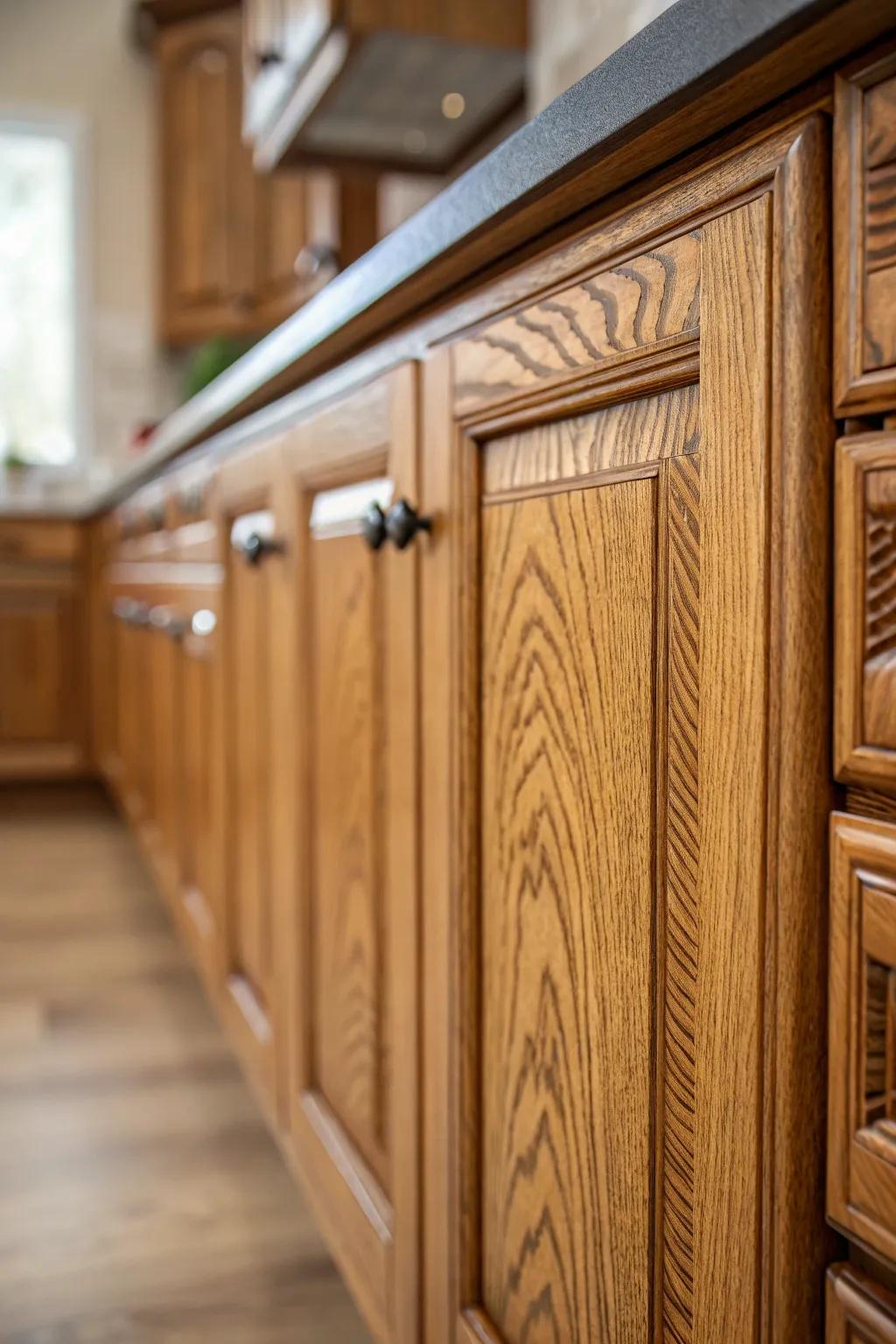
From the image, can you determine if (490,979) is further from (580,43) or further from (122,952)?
(122,952)

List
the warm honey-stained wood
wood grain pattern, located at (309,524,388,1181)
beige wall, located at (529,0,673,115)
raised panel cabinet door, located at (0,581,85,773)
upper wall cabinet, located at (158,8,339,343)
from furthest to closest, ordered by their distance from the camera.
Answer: upper wall cabinet, located at (158,8,339,343)
raised panel cabinet door, located at (0,581,85,773)
beige wall, located at (529,0,673,115)
the warm honey-stained wood
wood grain pattern, located at (309,524,388,1181)

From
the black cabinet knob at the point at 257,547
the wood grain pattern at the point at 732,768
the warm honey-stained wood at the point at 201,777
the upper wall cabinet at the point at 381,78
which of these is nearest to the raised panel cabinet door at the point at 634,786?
the wood grain pattern at the point at 732,768

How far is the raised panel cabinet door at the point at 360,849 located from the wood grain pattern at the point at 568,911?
0.38 ft

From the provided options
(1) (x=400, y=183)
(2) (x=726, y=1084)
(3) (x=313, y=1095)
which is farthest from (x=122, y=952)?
(2) (x=726, y=1084)

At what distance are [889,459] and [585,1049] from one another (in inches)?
12.6

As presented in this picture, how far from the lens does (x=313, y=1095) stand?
1.08 m

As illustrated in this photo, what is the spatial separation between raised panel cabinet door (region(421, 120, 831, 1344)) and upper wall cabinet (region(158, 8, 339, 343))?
133 inches

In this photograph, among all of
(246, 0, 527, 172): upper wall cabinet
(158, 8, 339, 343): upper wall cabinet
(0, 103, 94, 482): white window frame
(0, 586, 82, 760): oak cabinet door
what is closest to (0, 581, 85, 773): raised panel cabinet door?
(0, 586, 82, 760): oak cabinet door

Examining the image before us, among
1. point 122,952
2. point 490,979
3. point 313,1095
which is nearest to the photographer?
point 490,979

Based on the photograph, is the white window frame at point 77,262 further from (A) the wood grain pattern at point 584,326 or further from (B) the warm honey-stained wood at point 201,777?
(A) the wood grain pattern at point 584,326

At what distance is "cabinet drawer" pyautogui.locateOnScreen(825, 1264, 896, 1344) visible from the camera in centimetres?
38

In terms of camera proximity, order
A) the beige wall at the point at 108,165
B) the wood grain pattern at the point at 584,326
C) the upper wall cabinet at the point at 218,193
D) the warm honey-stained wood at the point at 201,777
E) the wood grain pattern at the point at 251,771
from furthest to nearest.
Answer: the beige wall at the point at 108,165, the upper wall cabinet at the point at 218,193, the warm honey-stained wood at the point at 201,777, the wood grain pattern at the point at 251,771, the wood grain pattern at the point at 584,326

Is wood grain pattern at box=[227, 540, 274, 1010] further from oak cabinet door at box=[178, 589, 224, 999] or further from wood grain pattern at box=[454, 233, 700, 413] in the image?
wood grain pattern at box=[454, 233, 700, 413]

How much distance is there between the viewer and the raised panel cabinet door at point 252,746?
3.93 feet
